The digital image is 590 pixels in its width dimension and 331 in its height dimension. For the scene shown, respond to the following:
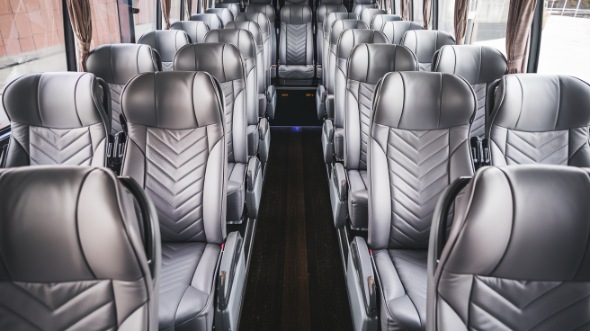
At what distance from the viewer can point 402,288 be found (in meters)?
1.77

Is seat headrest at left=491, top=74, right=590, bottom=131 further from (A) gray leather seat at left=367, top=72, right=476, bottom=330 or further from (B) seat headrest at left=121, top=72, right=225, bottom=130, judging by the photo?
(B) seat headrest at left=121, top=72, right=225, bottom=130

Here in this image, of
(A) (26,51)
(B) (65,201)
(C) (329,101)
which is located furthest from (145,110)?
(C) (329,101)

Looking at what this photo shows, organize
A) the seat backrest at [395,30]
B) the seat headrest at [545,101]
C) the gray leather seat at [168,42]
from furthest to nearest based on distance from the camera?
the seat backrest at [395,30], the gray leather seat at [168,42], the seat headrest at [545,101]

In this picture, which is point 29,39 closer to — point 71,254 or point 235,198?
point 235,198

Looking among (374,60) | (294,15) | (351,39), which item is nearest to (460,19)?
(351,39)

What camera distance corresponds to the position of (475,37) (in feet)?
16.8

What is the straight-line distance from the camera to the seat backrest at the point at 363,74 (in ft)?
9.13

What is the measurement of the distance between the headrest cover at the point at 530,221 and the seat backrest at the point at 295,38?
5929 mm

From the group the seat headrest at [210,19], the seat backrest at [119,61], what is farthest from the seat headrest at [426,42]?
the seat headrest at [210,19]

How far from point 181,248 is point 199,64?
1.37 meters

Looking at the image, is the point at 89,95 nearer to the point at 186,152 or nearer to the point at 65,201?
the point at 186,152

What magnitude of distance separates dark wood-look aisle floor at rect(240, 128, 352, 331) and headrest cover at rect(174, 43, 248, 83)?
1.25 meters

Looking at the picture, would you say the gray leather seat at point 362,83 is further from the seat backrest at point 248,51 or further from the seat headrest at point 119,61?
the seat headrest at point 119,61

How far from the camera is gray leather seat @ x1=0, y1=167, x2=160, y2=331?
982 millimetres
